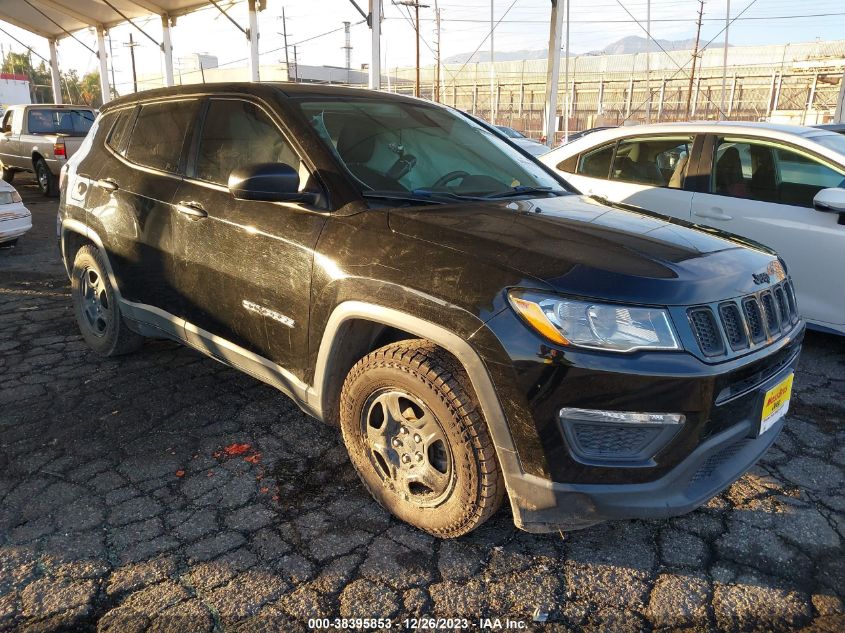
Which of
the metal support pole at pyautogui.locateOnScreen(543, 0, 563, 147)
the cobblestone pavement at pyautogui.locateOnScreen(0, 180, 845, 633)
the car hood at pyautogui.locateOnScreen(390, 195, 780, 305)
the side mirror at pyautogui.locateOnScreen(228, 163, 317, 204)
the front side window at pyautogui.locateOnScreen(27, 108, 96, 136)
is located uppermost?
the metal support pole at pyautogui.locateOnScreen(543, 0, 563, 147)

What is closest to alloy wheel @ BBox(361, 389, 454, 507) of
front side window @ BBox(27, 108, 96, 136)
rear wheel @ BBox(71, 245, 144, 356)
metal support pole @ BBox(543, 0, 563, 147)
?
rear wheel @ BBox(71, 245, 144, 356)

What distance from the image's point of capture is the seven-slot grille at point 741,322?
2076mm

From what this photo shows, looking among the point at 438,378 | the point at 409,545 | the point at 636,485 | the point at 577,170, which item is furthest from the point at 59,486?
the point at 577,170

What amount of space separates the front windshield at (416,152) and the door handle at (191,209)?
72 cm

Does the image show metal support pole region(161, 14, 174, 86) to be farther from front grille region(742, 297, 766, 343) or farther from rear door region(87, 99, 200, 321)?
front grille region(742, 297, 766, 343)

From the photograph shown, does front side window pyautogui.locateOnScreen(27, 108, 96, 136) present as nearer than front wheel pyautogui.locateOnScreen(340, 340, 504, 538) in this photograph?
No

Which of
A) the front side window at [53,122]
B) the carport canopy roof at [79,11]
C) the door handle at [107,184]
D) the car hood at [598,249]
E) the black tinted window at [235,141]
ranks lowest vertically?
the car hood at [598,249]

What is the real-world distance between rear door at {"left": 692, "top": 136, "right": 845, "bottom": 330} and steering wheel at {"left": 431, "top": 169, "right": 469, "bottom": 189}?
8.30 feet

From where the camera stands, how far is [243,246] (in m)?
2.90

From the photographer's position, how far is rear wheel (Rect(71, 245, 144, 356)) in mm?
3986

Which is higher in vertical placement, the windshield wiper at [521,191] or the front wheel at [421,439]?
the windshield wiper at [521,191]

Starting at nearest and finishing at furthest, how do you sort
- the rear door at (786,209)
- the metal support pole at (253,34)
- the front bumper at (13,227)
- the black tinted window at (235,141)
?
the black tinted window at (235,141)
the rear door at (786,209)
the front bumper at (13,227)
the metal support pole at (253,34)

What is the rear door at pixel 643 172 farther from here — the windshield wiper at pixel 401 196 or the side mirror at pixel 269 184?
the side mirror at pixel 269 184

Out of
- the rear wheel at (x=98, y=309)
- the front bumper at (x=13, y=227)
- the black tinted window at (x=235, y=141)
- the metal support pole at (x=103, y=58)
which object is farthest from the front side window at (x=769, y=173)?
the metal support pole at (x=103, y=58)
